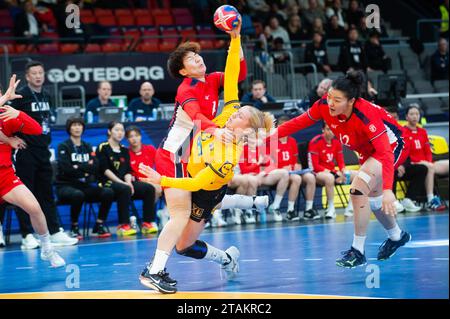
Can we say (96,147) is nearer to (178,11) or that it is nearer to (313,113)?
(313,113)

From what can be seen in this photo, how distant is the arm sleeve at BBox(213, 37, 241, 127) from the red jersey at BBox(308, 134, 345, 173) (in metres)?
5.99

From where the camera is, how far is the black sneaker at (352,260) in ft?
22.9

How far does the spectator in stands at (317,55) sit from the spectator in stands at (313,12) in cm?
212

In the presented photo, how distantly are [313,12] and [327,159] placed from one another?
724 cm

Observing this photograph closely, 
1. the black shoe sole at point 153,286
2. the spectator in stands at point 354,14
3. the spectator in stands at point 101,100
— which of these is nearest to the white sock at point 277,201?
the spectator in stands at point 101,100

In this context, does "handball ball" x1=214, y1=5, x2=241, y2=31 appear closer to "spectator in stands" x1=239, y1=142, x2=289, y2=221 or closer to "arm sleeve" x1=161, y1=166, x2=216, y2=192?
"arm sleeve" x1=161, y1=166, x2=216, y2=192

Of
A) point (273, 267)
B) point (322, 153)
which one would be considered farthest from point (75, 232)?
point (273, 267)

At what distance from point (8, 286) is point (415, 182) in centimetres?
760

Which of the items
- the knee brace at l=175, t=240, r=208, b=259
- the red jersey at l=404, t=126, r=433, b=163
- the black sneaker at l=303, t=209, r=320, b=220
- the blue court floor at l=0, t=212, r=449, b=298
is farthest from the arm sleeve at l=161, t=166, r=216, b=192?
the red jersey at l=404, t=126, r=433, b=163

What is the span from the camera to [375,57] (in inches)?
671

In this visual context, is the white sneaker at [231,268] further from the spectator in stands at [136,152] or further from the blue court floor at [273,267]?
the spectator in stands at [136,152]

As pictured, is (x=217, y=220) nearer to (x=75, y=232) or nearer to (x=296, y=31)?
(x=75, y=232)

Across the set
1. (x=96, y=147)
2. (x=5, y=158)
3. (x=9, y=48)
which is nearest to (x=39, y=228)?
(x=5, y=158)

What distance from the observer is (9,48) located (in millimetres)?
15719
